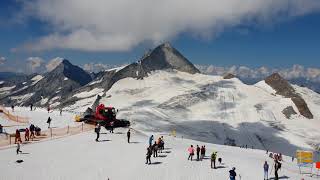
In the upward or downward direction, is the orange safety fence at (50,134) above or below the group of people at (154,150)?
above

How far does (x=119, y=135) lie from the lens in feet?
173

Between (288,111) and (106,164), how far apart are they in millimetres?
162298

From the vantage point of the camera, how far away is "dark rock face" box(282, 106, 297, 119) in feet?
602

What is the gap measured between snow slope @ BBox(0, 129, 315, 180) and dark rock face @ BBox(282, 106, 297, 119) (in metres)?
146

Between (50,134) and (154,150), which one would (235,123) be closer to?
(50,134)

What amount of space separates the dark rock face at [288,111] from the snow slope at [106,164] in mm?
145978

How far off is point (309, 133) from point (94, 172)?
142 metres

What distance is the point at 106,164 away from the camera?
128 feet

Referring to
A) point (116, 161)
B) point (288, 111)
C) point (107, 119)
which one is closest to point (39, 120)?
point (107, 119)

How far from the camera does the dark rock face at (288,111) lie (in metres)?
183

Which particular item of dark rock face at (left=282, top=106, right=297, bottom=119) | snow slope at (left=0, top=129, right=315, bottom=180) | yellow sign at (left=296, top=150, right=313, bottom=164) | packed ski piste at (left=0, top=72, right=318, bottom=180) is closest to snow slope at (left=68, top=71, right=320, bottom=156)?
dark rock face at (left=282, top=106, right=297, bottom=119)

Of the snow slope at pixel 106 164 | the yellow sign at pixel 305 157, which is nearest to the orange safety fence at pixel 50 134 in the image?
the snow slope at pixel 106 164

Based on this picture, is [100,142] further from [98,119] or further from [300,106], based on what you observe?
[300,106]

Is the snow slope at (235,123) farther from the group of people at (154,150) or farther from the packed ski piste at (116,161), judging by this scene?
the group of people at (154,150)
